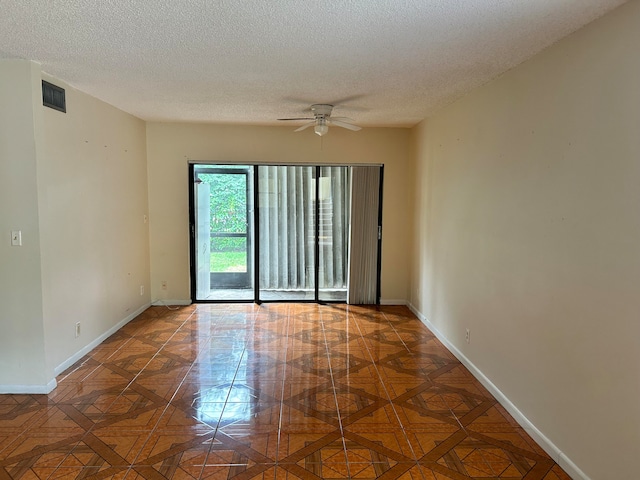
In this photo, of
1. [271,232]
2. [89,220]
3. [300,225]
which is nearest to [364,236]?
[300,225]

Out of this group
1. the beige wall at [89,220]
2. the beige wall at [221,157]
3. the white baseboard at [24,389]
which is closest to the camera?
the white baseboard at [24,389]

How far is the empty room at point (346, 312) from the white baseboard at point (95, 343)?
0.06 feet

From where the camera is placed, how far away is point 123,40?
8.25 feet

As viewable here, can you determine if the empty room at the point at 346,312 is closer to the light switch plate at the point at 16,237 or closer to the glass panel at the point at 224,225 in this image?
the light switch plate at the point at 16,237

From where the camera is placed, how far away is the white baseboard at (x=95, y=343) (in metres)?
3.52

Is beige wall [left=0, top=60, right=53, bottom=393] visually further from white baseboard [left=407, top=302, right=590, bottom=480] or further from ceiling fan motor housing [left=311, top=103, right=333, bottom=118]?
white baseboard [left=407, top=302, right=590, bottom=480]

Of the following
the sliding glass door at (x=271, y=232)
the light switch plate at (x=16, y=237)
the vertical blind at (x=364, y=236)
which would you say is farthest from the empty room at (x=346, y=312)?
the sliding glass door at (x=271, y=232)

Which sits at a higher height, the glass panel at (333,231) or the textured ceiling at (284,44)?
the textured ceiling at (284,44)

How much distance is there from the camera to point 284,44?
258 centimetres

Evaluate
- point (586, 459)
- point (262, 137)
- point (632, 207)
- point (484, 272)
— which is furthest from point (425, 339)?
point (262, 137)

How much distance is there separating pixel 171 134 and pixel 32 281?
2973 millimetres

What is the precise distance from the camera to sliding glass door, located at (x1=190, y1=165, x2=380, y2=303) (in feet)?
19.0

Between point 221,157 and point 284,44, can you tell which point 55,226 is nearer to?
point 284,44

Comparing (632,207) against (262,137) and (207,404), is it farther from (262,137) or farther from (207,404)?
(262,137)
